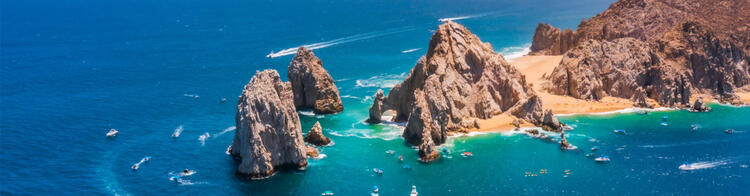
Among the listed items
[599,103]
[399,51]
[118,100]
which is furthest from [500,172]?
[399,51]

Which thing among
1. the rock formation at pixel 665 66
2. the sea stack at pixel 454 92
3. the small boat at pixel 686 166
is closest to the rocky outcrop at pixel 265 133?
the sea stack at pixel 454 92

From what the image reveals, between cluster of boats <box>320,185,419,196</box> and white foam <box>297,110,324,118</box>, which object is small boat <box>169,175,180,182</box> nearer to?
cluster of boats <box>320,185,419,196</box>

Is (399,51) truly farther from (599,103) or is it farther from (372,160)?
(372,160)

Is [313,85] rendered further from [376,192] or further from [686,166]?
[686,166]

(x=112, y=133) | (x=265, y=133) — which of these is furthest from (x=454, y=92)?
(x=112, y=133)

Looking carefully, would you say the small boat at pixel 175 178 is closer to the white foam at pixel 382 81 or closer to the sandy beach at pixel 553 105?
the sandy beach at pixel 553 105

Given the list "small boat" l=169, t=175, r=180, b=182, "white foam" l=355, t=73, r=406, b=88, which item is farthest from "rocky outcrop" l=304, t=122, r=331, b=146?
"white foam" l=355, t=73, r=406, b=88
